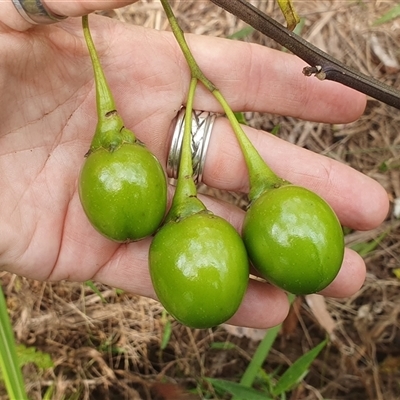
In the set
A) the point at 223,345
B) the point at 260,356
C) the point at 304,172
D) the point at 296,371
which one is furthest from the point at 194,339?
the point at 304,172

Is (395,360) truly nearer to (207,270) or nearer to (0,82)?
(207,270)

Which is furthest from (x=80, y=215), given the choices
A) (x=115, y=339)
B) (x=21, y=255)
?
(x=115, y=339)

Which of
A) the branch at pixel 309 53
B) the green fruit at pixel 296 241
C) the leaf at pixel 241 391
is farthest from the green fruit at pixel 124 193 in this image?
the leaf at pixel 241 391

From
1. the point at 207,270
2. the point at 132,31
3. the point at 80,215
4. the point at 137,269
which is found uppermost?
the point at 132,31

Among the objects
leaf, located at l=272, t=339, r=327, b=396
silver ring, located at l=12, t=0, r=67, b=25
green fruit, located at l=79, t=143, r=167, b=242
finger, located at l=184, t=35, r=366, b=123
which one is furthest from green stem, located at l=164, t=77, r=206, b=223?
leaf, located at l=272, t=339, r=327, b=396

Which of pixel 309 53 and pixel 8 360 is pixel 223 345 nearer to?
pixel 8 360

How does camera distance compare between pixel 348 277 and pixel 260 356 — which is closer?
pixel 348 277

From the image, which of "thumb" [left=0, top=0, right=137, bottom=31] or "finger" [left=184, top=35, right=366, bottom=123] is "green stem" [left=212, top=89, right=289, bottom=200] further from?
"thumb" [left=0, top=0, right=137, bottom=31]
